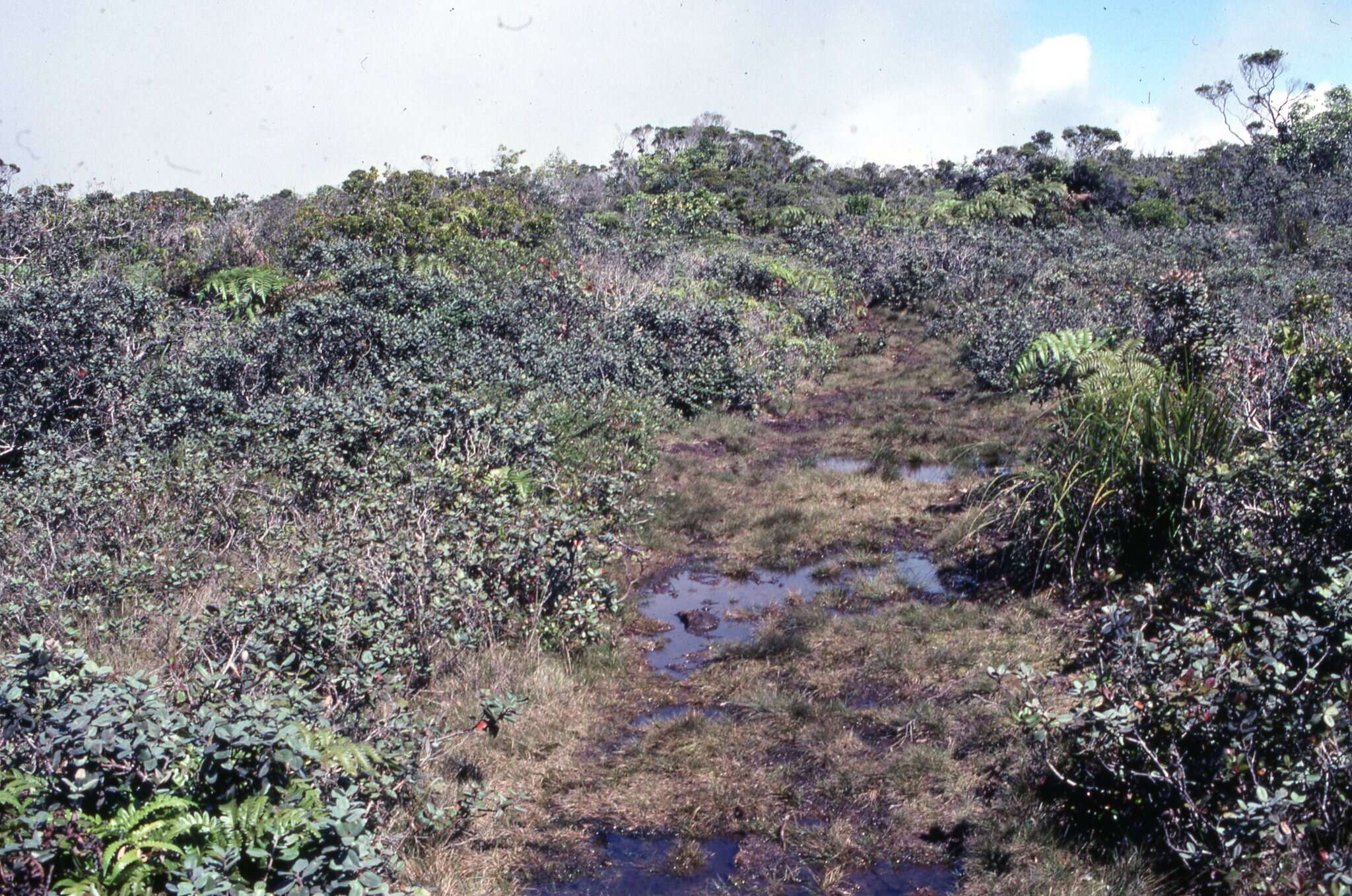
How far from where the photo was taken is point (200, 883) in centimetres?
259

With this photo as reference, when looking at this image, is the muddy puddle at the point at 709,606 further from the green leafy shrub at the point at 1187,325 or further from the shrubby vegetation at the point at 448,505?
the green leafy shrub at the point at 1187,325

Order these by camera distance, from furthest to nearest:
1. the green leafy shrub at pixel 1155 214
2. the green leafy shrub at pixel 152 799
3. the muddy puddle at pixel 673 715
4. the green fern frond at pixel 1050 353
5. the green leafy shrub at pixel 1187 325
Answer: the green leafy shrub at pixel 1155 214, the green fern frond at pixel 1050 353, the green leafy shrub at pixel 1187 325, the muddy puddle at pixel 673 715, the green leafy shrub at pixel 152 799

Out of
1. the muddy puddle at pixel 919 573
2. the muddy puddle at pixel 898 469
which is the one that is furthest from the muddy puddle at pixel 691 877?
the muddy puddle at pixel 898 469

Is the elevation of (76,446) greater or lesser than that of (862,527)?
greater

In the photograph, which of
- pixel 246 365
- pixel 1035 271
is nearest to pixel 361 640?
pixel 246 365

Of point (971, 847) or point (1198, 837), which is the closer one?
point (1198, 837)

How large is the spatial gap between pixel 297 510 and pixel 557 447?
2.53m

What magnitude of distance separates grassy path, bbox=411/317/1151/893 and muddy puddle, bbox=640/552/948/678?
101 mm

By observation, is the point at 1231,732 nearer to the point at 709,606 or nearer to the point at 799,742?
the point at 799,742

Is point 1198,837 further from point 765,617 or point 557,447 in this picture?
point 557,447

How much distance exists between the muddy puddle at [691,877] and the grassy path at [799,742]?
0.01m

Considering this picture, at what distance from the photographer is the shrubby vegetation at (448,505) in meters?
3.06

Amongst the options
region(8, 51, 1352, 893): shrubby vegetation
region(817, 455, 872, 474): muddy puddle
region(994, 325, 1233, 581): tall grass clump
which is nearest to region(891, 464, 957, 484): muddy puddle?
region(817, 455, 872, 474): muddy puddle

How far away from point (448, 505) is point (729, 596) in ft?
7.00
